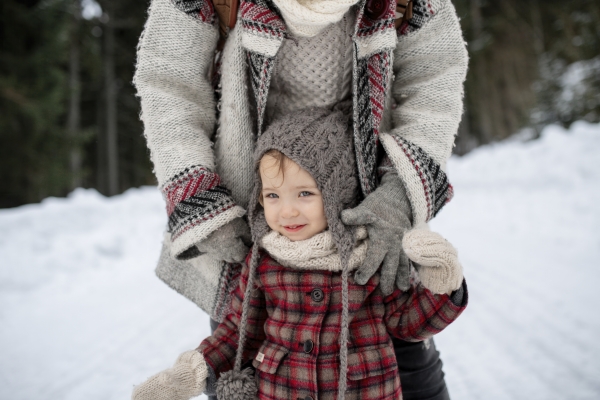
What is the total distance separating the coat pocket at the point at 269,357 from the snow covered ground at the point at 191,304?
3.53ft

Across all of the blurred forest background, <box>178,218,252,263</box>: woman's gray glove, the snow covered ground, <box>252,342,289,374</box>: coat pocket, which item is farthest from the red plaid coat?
the blurred forest background

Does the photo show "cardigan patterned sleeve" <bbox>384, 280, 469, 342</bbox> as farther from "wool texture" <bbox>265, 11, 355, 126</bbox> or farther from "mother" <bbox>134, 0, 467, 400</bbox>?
"wool texture" <bbox>265, 11, 355, 126</bbox>

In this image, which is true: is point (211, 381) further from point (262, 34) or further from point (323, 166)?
point (262, 34)

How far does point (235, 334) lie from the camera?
1.47 metres

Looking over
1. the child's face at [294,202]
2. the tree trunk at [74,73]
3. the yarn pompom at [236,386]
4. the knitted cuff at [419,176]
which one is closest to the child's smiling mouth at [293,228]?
the child's face at [294,202]

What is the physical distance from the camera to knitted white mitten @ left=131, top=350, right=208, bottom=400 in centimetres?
130

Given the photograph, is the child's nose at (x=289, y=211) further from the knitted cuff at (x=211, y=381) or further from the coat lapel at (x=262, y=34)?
Result: the knitted cuff at (x=211, y=381)

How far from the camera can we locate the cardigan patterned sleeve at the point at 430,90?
1.40 m

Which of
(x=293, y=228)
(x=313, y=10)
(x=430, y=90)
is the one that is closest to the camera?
(x=313, y=10)

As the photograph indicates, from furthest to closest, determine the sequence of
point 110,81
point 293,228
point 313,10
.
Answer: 1. point 110,81
2. point 293,228
3. point 313,10

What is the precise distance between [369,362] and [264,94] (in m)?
0.90

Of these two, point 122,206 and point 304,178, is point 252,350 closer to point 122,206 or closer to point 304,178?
point 304,178

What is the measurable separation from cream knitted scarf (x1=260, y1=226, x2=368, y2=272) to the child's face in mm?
41

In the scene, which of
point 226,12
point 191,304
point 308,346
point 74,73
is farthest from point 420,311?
point 74,73
